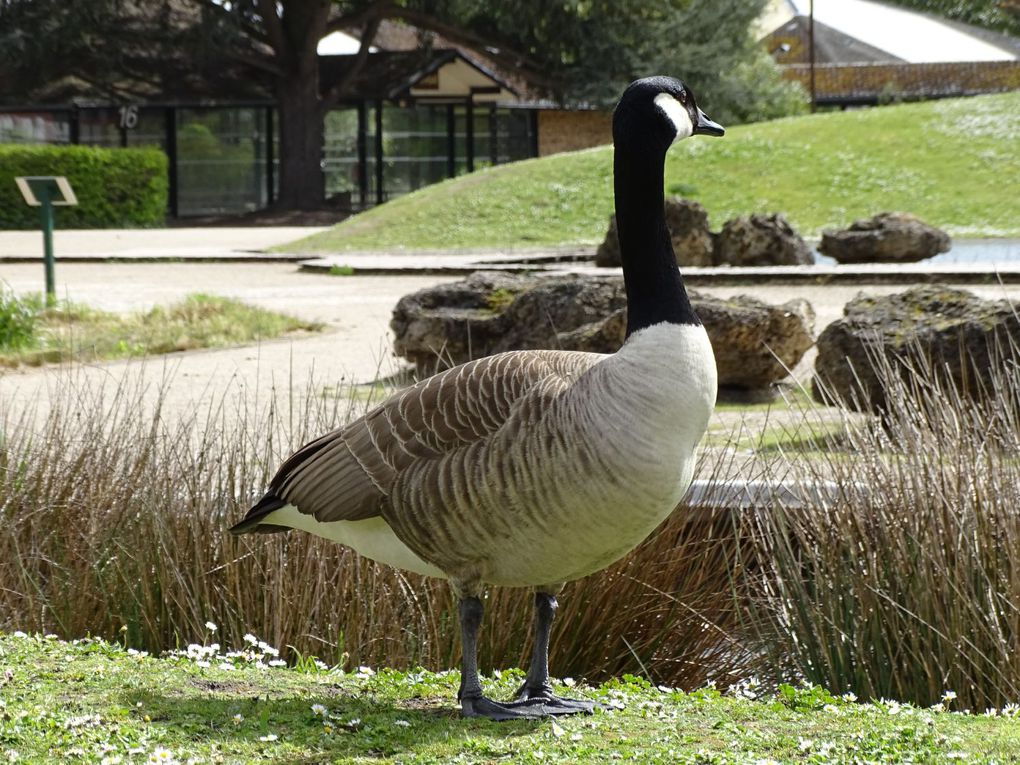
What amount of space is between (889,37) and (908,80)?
921cm

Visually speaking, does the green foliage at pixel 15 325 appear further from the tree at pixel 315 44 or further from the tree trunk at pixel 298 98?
the tree trunk at pixel 298 98

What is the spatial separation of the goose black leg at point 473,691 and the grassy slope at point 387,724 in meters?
0.04

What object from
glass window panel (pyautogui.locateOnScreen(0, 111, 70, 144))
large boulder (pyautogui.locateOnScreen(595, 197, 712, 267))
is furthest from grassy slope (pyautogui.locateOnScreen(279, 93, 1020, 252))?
glass window panel (pyautogui.locateOnScreen(0, 111, 70, 144))

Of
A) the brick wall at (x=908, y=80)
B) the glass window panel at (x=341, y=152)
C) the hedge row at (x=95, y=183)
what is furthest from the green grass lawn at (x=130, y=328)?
the brick wall at (x=908, y=80)

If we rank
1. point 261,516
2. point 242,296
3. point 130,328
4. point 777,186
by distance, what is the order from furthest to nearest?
point 777,186
point 242,296
point 130,328
point 261,516

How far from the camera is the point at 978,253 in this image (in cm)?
2395

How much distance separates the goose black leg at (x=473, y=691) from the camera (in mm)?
3980

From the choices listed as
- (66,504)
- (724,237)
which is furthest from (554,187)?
(66,504)

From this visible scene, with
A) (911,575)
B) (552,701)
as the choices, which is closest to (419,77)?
(911,575)

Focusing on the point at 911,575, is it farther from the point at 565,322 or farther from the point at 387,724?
the point at 565,322

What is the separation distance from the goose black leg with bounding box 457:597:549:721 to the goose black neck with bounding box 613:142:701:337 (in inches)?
37.5

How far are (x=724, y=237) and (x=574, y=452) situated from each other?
1968 cm

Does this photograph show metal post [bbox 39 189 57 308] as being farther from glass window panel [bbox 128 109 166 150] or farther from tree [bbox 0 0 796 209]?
glass window panel [bbox 128 109 166 150]

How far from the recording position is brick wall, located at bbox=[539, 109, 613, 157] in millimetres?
48875
